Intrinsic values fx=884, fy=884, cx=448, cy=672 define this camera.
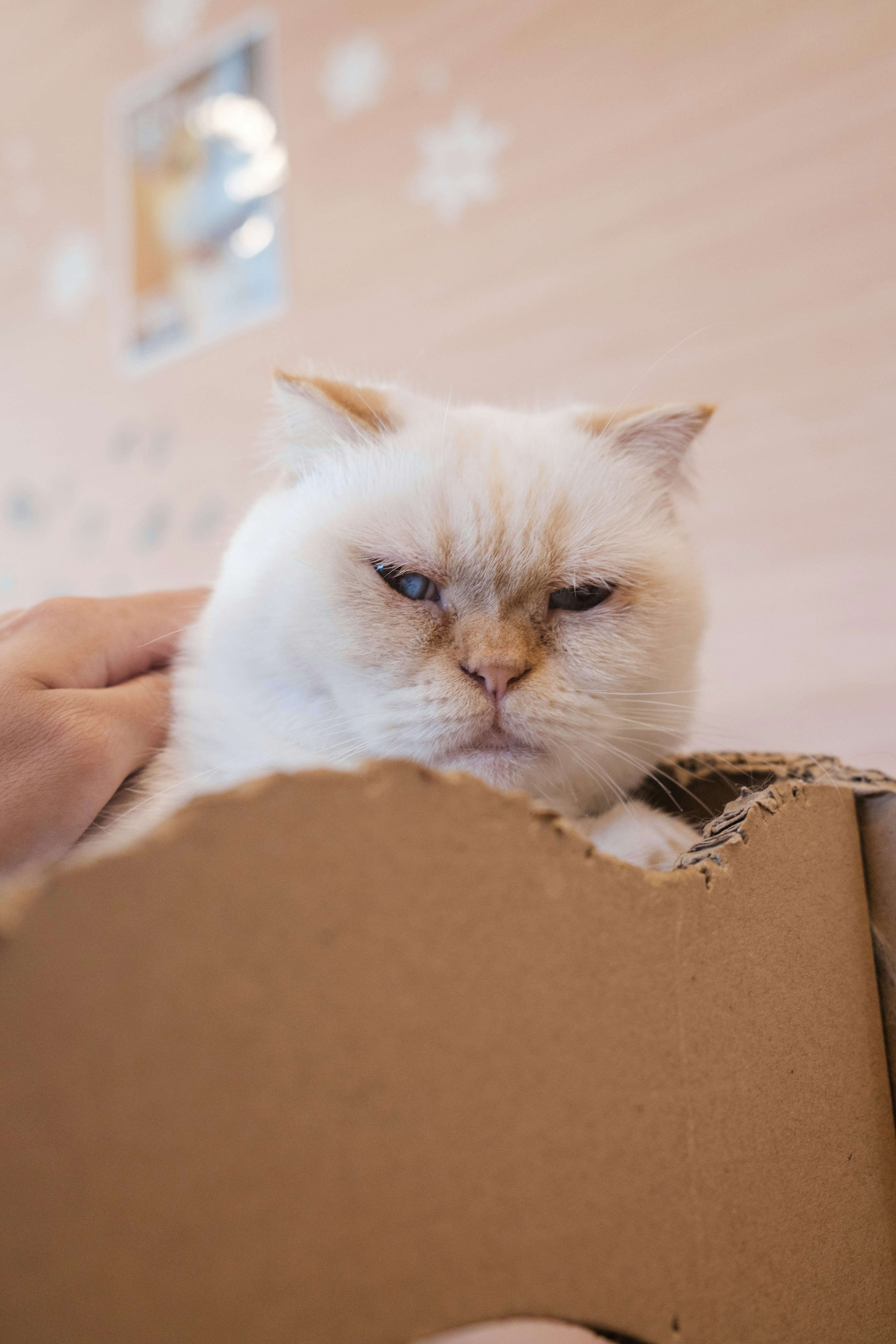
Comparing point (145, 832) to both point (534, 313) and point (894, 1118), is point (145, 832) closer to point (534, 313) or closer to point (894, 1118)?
point (894, 1118)

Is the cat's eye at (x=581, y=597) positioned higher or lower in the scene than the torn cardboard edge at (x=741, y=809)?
higher

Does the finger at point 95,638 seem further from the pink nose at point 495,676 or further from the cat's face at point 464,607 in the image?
the pink nose at point 495,676

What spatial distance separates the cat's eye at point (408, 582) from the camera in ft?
2.55

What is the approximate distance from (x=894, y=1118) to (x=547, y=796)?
1.23 ft

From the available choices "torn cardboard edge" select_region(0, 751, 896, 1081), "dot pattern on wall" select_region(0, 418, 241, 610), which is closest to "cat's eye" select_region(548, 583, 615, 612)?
"torn cardboard edge" select_region(0, 751, 896, 1081)

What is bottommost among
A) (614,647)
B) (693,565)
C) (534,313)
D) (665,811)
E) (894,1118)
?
(894,1118)

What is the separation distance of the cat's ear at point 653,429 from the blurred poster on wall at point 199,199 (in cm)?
199

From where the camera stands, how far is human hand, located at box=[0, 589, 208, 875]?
773mm

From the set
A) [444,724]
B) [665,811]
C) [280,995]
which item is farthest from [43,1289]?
[665,811]

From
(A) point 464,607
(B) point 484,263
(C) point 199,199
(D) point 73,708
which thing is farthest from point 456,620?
(C) point 199,199

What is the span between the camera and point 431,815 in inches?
15.8

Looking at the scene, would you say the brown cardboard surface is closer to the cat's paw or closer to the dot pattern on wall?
the cat's paw

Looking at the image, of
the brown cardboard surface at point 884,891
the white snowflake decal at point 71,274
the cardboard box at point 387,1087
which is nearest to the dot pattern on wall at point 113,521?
the white snowflake decal at point 71,274

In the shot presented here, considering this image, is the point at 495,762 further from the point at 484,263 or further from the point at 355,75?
the point at 355,75
